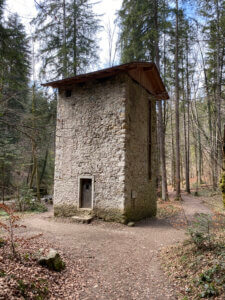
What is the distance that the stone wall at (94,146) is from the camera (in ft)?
25.6

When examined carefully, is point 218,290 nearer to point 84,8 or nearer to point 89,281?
point 89,281

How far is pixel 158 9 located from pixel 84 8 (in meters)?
4.36

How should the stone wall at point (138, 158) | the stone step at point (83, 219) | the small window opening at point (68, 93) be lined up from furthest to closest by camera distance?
the small window opening at point (68, 93)
the stone wall at point (138, 158)
the stone step at point (83, 219)

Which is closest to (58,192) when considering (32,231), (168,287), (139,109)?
(32,231)

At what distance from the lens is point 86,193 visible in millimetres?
8359

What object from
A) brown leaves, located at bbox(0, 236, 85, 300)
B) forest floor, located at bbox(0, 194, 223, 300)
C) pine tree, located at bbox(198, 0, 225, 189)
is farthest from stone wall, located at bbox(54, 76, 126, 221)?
brown leaves, located at bbox(0, 236, 85, 300)

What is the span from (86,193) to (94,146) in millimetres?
1842

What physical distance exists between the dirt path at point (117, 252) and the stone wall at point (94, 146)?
2.87 ft

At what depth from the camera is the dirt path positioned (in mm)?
3480

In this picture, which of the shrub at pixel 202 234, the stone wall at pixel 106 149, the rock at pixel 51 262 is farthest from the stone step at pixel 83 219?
the shrub at pixel 202 234

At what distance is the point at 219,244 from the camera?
4.07 meters

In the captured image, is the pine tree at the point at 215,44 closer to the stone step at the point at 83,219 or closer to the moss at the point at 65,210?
the stone step at the point at 83,219

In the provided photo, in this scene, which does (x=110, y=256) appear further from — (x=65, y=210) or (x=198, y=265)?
(x=65, y=210)

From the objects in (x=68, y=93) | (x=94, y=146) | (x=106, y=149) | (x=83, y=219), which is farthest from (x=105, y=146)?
(x=68, y=93)
